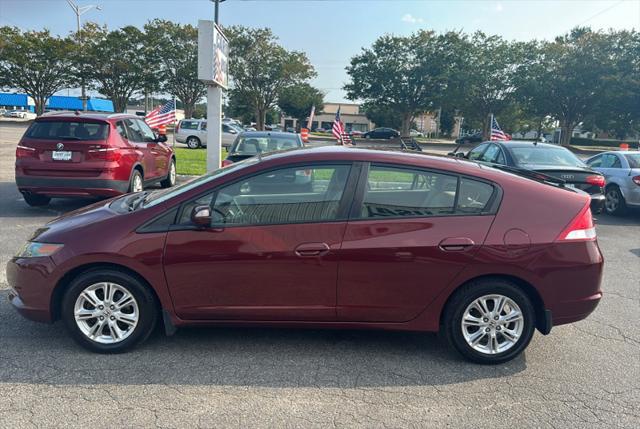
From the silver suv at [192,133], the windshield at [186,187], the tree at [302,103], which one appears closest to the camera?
the windshield at [186,187]

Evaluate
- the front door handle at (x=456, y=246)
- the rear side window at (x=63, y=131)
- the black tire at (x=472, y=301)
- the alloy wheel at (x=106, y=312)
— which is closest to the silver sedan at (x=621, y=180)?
the black tire at (x=472, y=301)

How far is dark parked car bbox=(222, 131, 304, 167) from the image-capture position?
9.21m

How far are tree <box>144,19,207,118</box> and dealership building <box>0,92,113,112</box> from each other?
95.3 feet

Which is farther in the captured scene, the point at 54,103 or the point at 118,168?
the point at 54,103

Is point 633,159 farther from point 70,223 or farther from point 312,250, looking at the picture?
point 70,223

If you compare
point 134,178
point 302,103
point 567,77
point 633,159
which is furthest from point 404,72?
point 134,178

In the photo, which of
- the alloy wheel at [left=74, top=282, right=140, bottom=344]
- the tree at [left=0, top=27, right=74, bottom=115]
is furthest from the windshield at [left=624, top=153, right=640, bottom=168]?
the tree at [left=0, top=27, right=74, bottom=115]

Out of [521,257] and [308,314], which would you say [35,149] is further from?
[521,257]

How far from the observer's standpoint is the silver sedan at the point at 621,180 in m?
9.99

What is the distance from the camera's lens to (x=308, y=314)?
361 cm

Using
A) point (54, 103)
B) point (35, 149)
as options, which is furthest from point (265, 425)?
point (54, 103)

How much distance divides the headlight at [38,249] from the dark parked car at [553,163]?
283 inches

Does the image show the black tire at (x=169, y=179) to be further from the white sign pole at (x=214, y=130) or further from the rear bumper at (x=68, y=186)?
the rear bumper at (x=68, y=186)

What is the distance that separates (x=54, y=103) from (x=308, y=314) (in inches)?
3271
